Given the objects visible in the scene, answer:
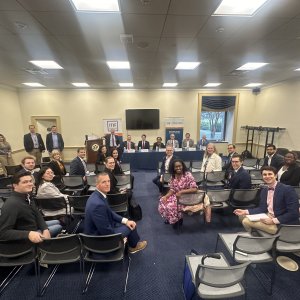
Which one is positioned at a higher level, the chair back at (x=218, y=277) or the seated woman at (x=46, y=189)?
the seated woman at (x=46, y=189)

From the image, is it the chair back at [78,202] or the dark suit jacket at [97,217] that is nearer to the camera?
the dark suit jacket at [97,217]

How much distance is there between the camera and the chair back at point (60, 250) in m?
1.79

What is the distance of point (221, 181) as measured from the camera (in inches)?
164

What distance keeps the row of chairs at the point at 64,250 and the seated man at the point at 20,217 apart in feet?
0.28

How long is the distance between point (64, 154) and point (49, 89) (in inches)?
116

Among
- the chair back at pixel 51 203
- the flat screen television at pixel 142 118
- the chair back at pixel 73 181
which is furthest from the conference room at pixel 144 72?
the chair back at pixel 73 181

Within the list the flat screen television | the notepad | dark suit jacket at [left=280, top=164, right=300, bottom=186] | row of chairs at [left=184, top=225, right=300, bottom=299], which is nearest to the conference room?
the flat screen television

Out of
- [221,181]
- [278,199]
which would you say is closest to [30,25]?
[278,199]

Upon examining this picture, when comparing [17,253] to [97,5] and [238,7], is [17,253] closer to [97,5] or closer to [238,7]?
[97,5]

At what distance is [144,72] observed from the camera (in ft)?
17.2

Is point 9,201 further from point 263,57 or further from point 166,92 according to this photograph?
point 166,92

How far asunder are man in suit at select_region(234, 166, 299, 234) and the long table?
408 cm

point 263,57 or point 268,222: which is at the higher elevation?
point 263,57

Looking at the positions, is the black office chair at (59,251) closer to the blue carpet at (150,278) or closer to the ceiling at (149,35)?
the blue carpet at (150,278)
